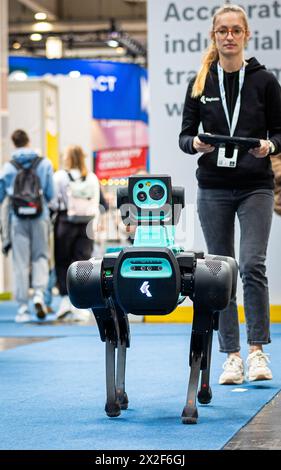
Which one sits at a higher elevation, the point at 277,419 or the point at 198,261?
the point at 198,261

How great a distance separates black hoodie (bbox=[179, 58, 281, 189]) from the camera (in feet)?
16.2

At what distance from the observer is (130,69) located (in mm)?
22906

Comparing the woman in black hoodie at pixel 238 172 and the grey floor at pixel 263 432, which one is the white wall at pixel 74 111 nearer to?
the woman in black hoodie at pixel 238 172

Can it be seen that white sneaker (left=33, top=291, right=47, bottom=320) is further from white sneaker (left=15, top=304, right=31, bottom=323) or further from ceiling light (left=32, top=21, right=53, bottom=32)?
ceiling light (left=32, top=21, right=53, bottom=32)

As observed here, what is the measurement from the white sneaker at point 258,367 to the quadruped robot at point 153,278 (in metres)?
0.83

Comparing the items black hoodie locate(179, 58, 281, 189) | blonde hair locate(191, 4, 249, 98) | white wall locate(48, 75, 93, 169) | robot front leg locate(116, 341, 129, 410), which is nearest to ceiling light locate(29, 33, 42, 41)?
white wall locate(48, 75, 93, 169)

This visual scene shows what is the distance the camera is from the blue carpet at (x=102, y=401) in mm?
3662

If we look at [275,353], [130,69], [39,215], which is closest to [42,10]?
[130,69]

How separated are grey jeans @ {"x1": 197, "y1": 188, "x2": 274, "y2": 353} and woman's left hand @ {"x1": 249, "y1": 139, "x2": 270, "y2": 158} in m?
0.25

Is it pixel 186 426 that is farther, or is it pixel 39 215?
pixel 39 215

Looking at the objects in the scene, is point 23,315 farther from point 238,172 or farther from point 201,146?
point 201,146

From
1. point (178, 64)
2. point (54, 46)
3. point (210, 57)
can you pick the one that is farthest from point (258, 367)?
point (54, 46)

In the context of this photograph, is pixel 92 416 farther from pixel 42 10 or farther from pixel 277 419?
pixel 42 10

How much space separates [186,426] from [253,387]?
1.06 m
